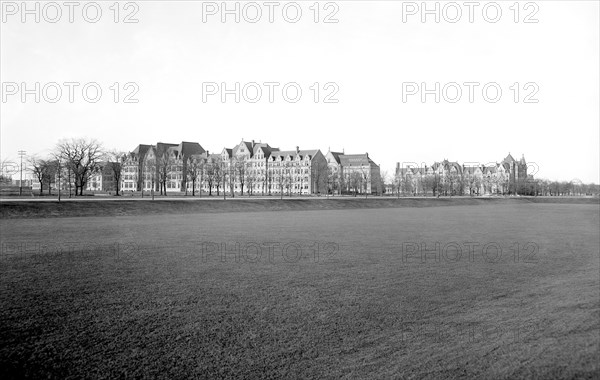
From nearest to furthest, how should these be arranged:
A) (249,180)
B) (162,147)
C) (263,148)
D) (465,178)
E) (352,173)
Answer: (249,180) < (162,147) < (352,173) < (263,148) < (465,178)

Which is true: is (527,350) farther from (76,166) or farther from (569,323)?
(76,166)

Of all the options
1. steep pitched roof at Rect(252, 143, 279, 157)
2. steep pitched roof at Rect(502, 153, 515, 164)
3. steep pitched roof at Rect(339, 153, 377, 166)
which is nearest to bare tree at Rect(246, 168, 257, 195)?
steep pitched roof at Rect(252, 143, 279, 157)

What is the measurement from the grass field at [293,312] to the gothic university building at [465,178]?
389 ft

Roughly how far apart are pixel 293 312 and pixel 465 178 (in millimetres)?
151192

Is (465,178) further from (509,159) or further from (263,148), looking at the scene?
(263,148)

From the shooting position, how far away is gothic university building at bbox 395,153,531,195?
466 feet

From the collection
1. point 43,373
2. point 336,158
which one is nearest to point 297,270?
point 43,373

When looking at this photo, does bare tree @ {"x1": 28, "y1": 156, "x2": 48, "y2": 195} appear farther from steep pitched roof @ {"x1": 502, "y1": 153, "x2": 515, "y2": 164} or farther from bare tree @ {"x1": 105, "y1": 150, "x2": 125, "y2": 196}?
steep pitched roof @ {"x1": 502, "y1": 153, "x2": 515, "y2": 164}

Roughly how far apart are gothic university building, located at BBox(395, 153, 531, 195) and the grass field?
118 meters

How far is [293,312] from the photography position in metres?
12.3

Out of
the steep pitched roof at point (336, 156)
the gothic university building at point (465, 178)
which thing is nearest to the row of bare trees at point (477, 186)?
the gothic university building at point (465, 178)

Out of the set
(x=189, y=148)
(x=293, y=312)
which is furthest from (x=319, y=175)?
(x=293, y=312)

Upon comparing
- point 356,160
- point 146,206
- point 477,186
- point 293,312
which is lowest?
point 293,312

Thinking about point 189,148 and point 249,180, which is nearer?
point 249,180
